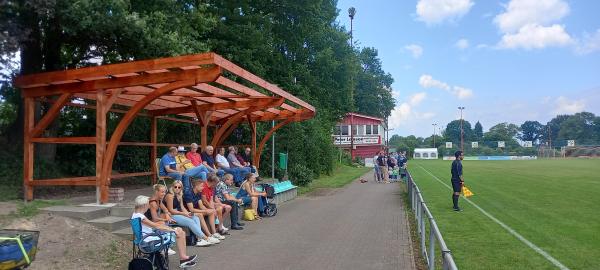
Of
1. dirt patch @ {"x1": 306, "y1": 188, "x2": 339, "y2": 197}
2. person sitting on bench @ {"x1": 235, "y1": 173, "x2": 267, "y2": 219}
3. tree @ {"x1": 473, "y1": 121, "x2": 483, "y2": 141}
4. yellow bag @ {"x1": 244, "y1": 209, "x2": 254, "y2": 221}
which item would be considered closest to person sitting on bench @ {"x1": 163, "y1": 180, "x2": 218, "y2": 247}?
yellow bag @ {"x1": 244, "y1": 209, "x2": 254, "y2": 221}

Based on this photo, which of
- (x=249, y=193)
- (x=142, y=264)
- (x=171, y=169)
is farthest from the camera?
(x=249, y=193)

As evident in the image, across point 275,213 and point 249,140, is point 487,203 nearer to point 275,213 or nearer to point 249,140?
point 275,213

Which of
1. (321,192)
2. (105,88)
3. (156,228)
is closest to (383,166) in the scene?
(321,192)

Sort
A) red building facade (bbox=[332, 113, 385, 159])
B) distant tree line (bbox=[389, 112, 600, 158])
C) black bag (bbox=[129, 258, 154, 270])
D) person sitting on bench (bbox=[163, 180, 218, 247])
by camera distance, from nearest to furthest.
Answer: black bag (bbox=[129, 258, 154, 270])
person sitting on bench (bbox=[163, 180, 218, 247])
red building facade (bbox=[332, 113, 385, 159])
distant tree line (bbox=[389, 112, 600, 158])

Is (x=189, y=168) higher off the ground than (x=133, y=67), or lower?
lower

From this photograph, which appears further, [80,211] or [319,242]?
[319,242]

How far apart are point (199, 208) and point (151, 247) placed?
2.79 metres

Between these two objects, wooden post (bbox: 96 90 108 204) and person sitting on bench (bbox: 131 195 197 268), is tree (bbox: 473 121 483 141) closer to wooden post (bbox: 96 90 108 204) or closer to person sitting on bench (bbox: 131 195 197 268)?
wooden post (bbox: 96 90 108 204)

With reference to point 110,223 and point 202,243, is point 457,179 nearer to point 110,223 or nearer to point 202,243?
point 202,243

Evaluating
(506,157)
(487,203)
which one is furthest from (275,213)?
(506,157)

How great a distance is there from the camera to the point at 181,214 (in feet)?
28.7

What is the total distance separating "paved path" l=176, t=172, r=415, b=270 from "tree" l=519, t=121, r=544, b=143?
521 feet

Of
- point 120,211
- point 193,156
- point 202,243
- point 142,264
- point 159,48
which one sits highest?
point 159,48

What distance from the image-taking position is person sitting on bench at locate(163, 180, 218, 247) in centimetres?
861
